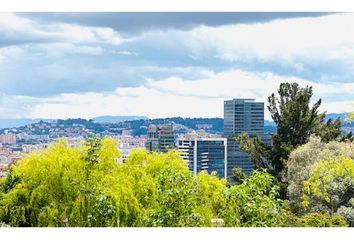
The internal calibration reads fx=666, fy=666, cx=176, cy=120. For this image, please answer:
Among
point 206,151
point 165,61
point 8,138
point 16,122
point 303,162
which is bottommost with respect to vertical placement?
point 206,151

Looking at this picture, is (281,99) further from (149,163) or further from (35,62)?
(35,62)

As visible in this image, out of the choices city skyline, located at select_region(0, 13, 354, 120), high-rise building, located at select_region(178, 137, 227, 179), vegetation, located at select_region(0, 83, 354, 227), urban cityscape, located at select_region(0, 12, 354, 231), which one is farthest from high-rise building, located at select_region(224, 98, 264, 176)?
city skyline, located at select_region(0, 13, 354, 120)

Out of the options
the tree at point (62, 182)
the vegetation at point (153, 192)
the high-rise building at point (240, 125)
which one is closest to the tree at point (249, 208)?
the vegetation at point (153, 192)

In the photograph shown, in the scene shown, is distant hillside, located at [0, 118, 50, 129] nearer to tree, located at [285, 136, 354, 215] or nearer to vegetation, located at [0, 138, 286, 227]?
tree, located at [285, 136, 354, 215]

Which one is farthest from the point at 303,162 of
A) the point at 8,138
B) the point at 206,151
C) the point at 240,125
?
the point at 8,138

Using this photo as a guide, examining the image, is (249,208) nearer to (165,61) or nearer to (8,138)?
(8,138)
